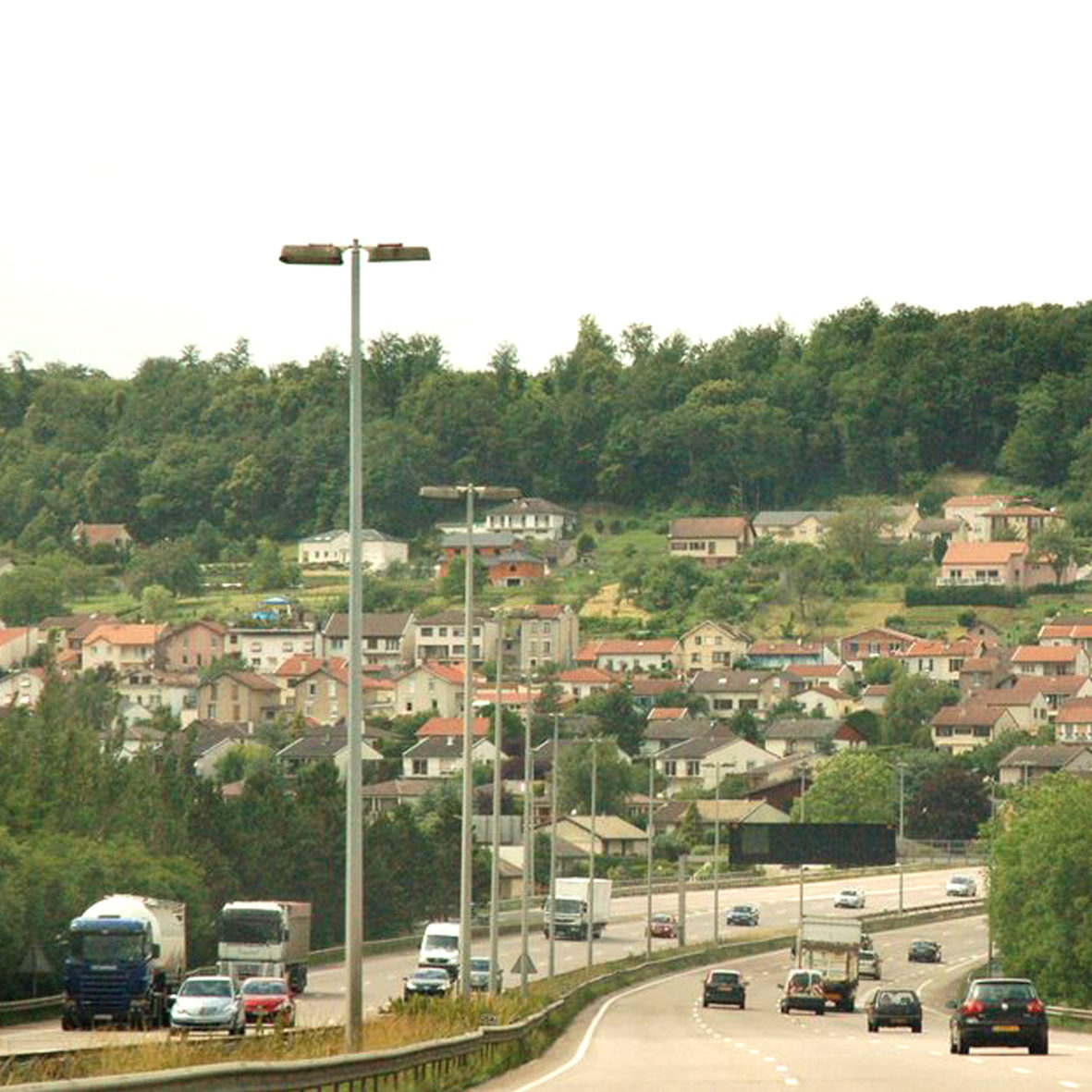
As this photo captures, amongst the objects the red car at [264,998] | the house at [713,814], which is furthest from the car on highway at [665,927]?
the red car at [264,998]

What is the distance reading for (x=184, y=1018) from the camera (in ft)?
163

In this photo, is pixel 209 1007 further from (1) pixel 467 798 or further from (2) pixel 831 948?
(2) pixel 831 948

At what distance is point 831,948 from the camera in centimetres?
9044

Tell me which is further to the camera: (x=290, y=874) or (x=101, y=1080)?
(x=290, y=874)

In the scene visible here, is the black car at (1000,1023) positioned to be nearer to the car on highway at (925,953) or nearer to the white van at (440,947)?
the white van at (440,947)

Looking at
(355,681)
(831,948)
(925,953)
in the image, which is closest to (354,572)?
(355,681)

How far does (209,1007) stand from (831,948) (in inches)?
1661

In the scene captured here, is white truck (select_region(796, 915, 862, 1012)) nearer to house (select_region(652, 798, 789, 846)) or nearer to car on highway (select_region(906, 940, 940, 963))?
car on highway (select_region(906, 940, 940, 963))

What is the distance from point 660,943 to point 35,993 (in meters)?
59.7

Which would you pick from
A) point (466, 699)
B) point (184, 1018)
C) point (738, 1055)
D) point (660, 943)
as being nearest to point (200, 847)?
point (660, 943)

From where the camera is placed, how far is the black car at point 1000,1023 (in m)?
46.3

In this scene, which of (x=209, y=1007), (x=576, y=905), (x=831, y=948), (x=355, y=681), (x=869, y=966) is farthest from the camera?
(x=576, y=905)

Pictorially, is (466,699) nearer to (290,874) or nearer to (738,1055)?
(738,1055)

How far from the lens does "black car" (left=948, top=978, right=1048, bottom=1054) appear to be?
1825 inches
